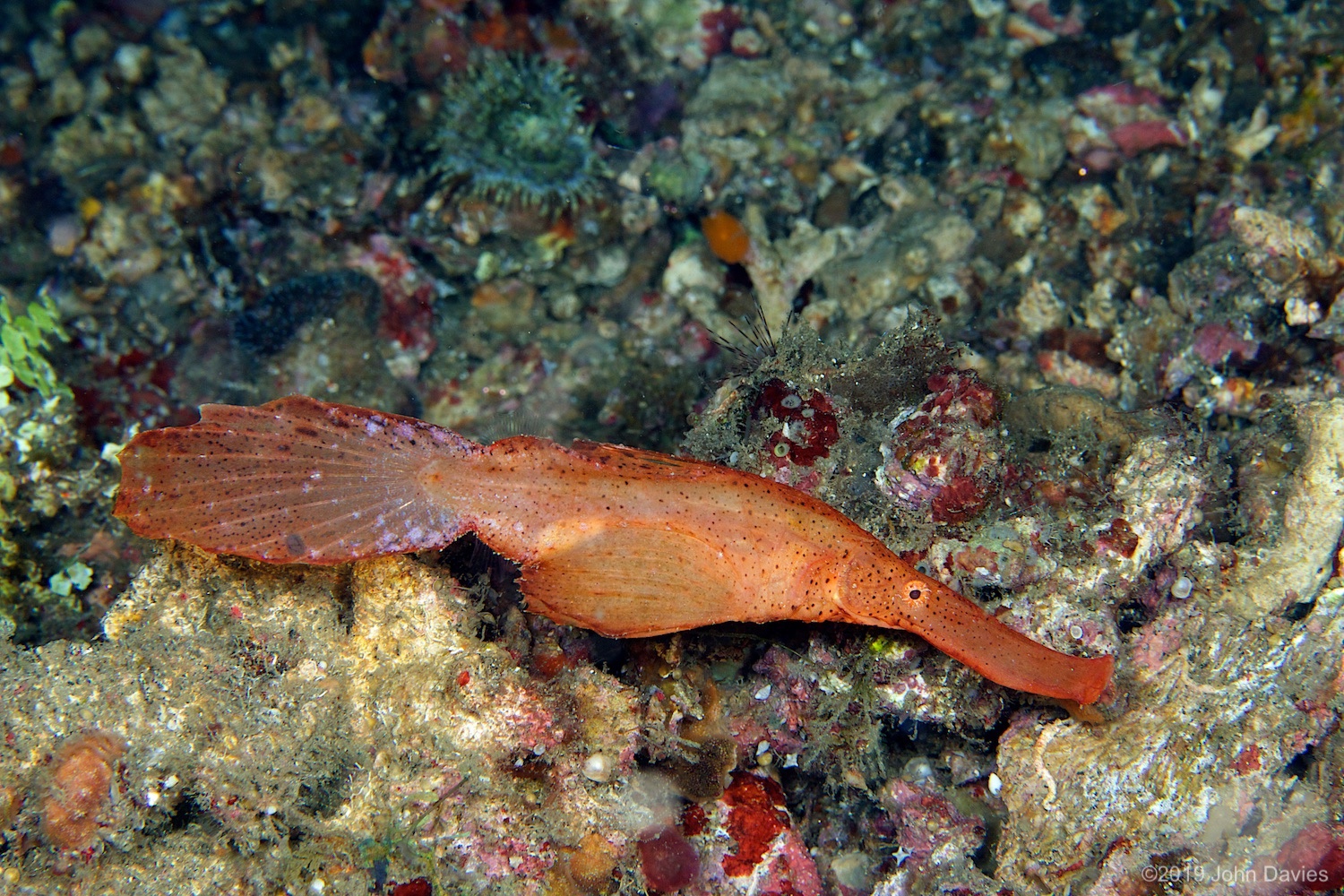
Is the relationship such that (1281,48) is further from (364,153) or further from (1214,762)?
(364,153)

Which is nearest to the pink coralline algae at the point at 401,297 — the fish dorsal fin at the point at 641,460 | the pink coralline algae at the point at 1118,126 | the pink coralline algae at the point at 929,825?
the fish dorsal fin at the point at 641,460

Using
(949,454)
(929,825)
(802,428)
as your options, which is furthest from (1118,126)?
(929,825)

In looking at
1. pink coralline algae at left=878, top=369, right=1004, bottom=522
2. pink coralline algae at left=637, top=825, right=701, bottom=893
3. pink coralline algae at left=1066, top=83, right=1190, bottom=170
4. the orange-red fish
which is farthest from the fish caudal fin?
pink coralline algae at left=1066, top=83, right=1190, bottom=170

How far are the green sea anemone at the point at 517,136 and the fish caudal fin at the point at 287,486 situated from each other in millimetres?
3626

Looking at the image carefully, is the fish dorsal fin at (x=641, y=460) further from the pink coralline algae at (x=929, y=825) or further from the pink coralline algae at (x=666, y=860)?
the pink coralline algae at (x=929, y=825)

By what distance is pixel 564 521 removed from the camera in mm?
3547

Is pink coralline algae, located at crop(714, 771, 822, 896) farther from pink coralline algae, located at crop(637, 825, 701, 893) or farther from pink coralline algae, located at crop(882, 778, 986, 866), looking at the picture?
pink coralline algae, located at crop(882, 778, 986, 866)

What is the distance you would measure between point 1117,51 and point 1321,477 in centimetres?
546

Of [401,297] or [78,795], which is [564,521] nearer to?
[78,795]

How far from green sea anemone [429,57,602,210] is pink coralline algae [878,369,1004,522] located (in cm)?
427

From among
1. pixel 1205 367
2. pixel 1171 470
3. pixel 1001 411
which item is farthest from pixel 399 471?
pixel 1205 367

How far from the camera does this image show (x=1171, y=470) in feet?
12.1

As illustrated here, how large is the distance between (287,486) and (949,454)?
334cm

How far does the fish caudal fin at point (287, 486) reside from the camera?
342 centimetres
